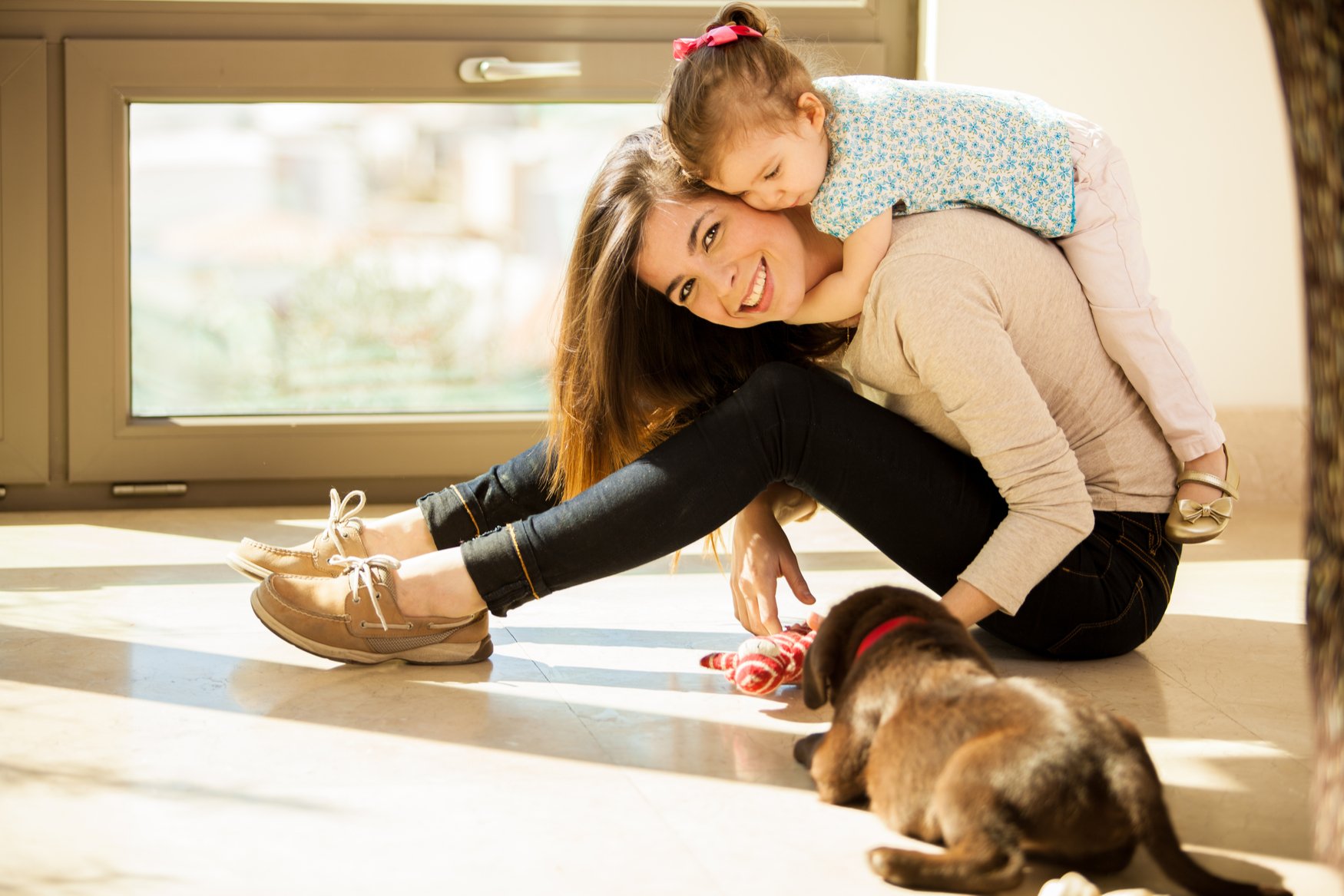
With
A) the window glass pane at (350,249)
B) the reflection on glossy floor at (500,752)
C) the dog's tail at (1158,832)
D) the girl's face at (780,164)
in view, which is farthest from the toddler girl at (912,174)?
the window glass pane at (350,249)

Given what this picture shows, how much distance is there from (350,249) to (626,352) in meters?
1.37

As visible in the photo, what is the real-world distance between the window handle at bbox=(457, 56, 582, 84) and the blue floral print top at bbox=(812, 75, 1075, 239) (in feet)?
4.08

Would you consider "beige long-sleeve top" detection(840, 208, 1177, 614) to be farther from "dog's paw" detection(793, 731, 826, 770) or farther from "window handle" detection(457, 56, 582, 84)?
"window handle" detection(457, 56, 582, 84)

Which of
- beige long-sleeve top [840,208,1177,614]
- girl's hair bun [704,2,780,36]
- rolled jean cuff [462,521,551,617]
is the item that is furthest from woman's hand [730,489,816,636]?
girl's hair bun [704,2,780,36]

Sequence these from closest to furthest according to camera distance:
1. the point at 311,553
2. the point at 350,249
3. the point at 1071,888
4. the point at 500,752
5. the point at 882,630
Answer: the point at 1071,888
the point at 882,630
the point at 500,752
the point at 311,553
the point at 350,249

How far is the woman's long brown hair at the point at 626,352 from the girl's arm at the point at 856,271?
0.72ft

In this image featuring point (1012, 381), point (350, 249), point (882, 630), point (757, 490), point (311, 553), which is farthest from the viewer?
point (350, 249)

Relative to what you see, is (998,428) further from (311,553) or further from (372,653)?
(311,553)

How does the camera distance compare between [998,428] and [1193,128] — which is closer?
[998,428]

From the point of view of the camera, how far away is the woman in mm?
1526

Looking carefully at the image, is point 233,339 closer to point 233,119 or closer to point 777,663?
point 233,119

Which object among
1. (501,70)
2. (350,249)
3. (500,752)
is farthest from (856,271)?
A: (350,249)

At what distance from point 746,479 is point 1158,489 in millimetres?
570

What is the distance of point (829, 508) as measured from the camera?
169 centimetres
